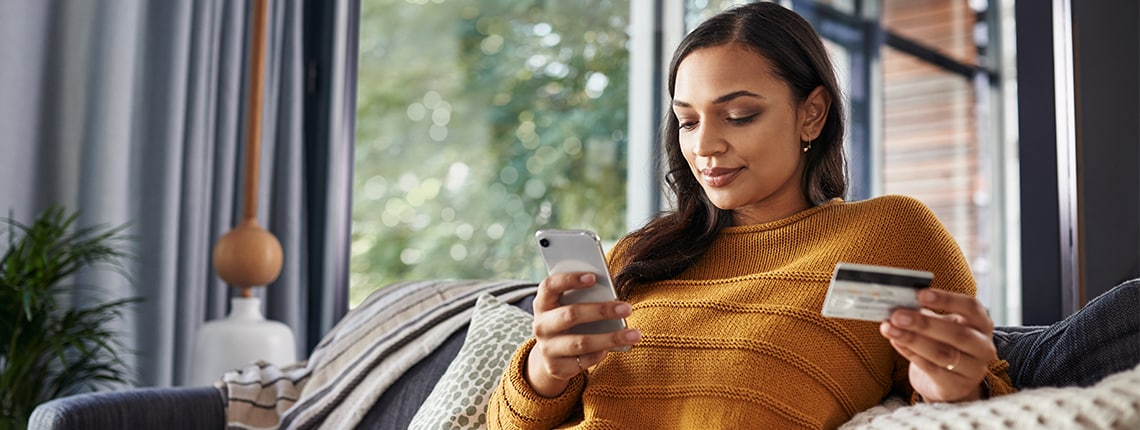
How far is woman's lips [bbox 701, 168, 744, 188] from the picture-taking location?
132 centimetres

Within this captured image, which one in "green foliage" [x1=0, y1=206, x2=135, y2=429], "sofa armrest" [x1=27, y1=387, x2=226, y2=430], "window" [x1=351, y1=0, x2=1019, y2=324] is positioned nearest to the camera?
"sofa armrest" [x1=27, y1=387, x2=226, y2=430]

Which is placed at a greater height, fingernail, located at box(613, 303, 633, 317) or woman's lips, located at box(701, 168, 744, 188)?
woman's lips, located at box(701, 168, 744, 188)

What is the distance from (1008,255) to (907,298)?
4764 mm

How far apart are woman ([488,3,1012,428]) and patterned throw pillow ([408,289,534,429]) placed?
0.47 feet

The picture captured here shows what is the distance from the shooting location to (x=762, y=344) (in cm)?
119

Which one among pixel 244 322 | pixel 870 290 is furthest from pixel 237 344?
pixel 870 290

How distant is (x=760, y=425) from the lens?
117cm

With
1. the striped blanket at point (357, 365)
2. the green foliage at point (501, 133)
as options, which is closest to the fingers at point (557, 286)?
the striped blanket at point (357, 365)

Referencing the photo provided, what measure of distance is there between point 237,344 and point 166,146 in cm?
65

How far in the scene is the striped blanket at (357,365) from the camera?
1.90m

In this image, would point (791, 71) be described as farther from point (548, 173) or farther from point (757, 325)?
point (548, 173)

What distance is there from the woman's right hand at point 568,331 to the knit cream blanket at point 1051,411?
301 millimetres

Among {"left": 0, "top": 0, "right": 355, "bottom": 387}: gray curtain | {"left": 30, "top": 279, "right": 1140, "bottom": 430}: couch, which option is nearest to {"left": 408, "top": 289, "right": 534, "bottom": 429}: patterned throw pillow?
{"left": 30, "top": 279, "right": 1140, "bottom": 430}: couch

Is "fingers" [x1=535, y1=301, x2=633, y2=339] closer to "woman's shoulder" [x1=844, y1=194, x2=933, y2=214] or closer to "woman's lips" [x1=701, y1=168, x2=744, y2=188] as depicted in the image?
"woman's lips" [x1=701, y1=168, x2=744, y2=188]
